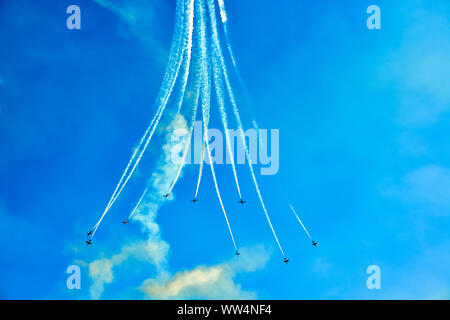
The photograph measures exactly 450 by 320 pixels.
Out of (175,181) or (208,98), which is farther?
(175,181)
